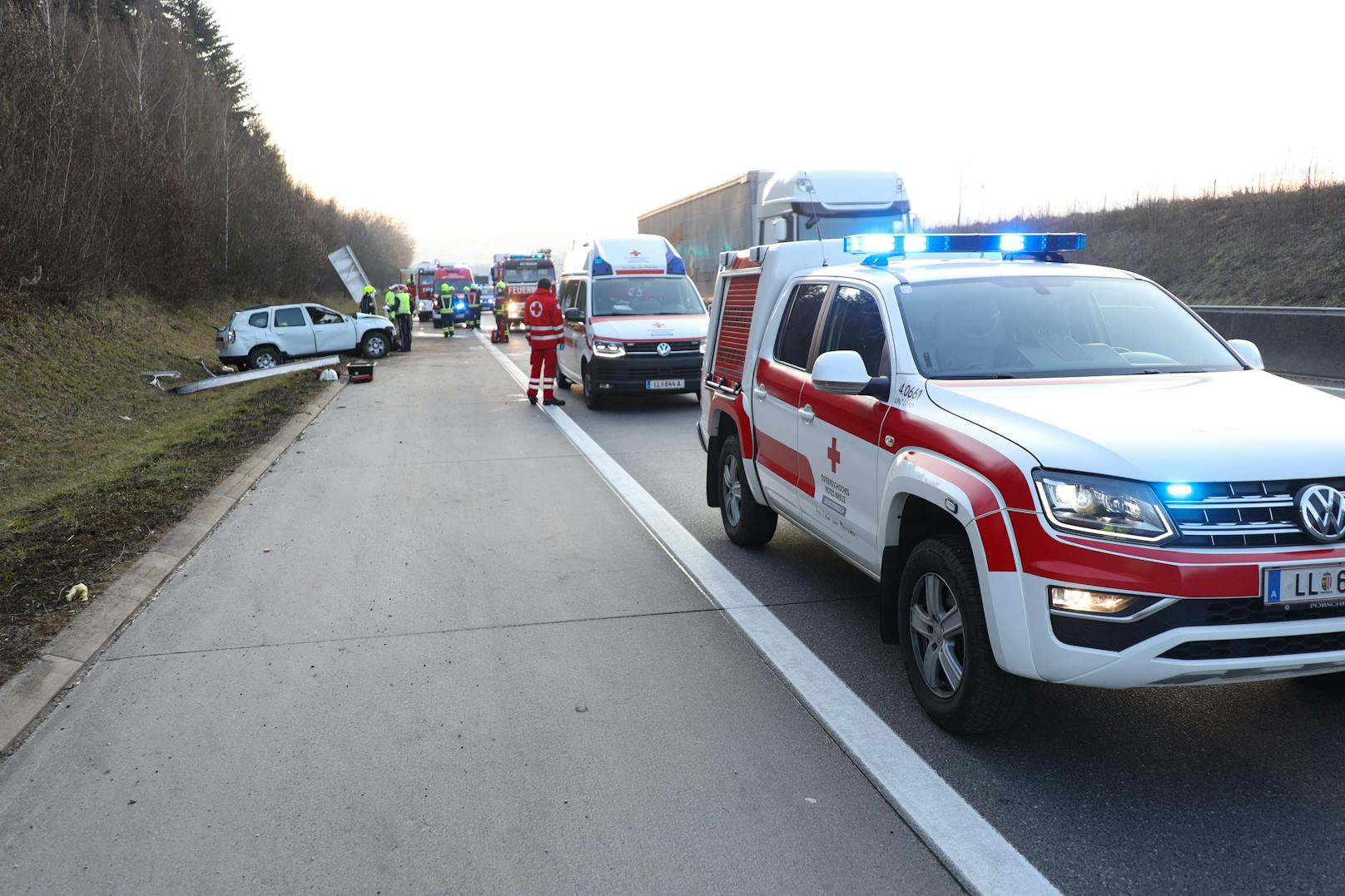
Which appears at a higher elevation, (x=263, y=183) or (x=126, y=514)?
(x=263, y=183)

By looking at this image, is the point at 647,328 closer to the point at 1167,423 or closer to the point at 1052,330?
the point at 1052,330

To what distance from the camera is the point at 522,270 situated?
43.0 m

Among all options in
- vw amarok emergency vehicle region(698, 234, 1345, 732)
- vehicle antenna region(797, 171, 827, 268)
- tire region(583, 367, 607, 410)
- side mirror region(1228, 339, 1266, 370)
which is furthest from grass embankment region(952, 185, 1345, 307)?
vw amarok emergency vehicle region(698, 234, 1345, 732)

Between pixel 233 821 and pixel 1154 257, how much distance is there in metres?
39.2

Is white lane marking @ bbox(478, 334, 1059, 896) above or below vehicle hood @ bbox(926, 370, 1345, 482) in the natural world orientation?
below

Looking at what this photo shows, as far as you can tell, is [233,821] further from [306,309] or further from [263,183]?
[263,183]

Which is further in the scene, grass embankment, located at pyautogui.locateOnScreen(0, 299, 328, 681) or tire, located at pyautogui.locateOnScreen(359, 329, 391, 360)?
tire, located at pyautogui.locateOnScreen(359, 329, 391, 360)

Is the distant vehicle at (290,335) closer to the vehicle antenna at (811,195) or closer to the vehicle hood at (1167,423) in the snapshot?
the vehicle antenna at (811,195)

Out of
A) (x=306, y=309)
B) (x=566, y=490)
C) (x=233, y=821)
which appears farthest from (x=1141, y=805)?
(x=306, y=309)

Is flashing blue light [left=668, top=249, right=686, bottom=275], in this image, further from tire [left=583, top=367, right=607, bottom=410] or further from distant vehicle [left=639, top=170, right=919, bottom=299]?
tire [left=583, top=367, right=607, bottom=410]

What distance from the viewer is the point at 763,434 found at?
6312 mm

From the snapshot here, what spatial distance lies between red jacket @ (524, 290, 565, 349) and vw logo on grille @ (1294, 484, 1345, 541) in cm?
1331

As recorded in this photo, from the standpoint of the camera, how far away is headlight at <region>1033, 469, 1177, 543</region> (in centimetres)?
335

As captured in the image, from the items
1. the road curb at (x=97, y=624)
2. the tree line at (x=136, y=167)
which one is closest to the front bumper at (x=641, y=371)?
the road curb at (x=97, y=624)
